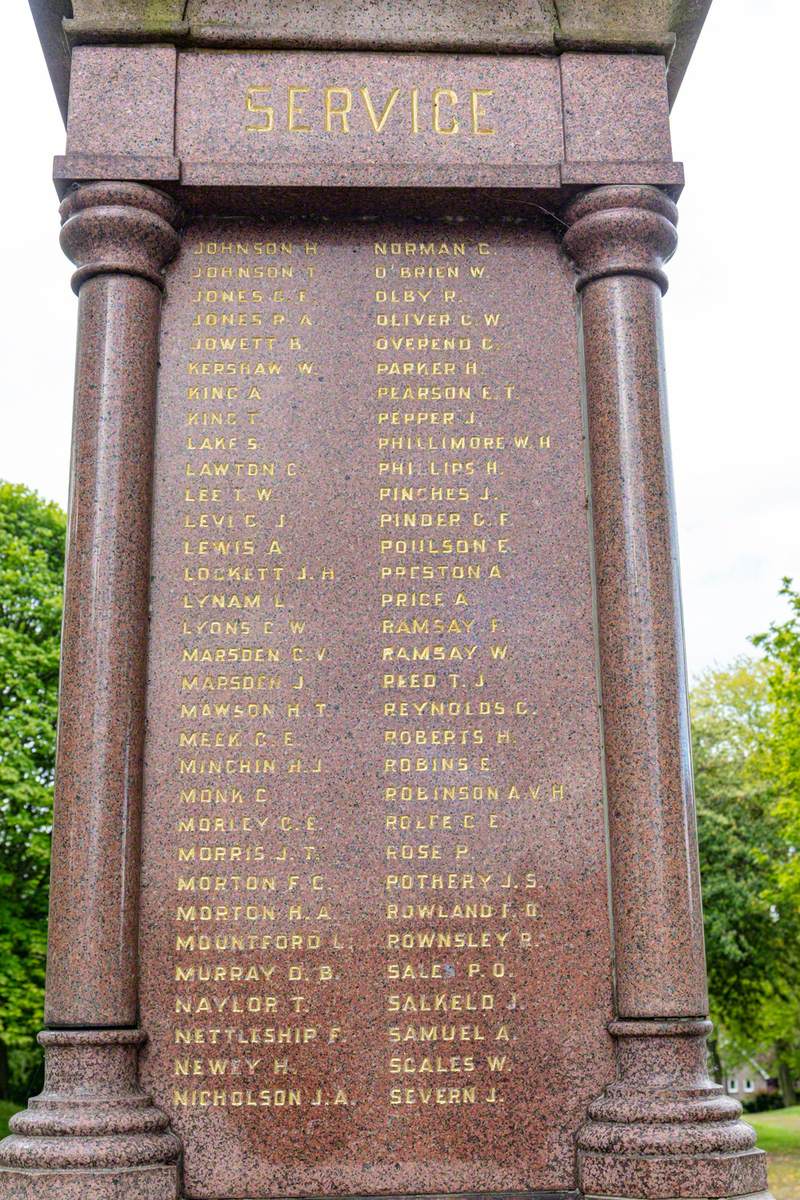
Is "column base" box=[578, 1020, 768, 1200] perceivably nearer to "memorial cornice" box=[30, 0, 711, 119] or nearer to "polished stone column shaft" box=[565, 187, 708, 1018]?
"polished stone column shaft" box=[565, 187, 708, 1018]

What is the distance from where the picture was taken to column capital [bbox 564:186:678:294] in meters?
7.32

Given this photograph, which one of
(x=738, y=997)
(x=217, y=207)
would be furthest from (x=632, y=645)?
(x=738, y=997)

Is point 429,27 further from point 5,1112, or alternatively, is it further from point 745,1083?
point 745,1083

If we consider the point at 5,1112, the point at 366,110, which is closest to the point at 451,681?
the point at 366,110

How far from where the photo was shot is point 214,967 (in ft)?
21.1

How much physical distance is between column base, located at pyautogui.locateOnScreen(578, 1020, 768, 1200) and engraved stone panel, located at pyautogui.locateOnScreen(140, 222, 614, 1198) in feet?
0.79

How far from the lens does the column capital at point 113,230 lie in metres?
7.15

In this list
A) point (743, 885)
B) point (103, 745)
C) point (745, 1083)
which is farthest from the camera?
point (745, 1083)

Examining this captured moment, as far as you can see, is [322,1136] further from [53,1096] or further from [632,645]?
[632,645]

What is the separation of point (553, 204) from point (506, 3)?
142 centimetres

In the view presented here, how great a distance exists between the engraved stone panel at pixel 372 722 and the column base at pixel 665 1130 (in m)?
Answer: 0.24

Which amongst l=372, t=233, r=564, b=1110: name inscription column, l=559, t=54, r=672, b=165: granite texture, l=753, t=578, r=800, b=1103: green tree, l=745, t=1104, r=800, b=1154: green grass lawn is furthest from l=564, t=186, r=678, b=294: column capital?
l=745, t=1104, r=800, b=1154: green grass lawn

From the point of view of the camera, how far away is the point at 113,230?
7.16m

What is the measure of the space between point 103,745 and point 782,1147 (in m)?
33.5
